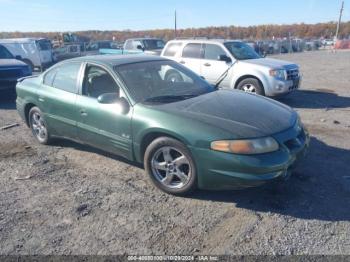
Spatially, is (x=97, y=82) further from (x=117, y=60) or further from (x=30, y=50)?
(x=30, y=50)

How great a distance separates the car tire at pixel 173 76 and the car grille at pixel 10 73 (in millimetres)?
6695

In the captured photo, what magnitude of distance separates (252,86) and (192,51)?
7.26 ft

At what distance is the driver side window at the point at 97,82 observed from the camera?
180 inches

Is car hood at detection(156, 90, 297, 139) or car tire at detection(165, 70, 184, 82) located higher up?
car tire at detection(165, 70, 184, 82)

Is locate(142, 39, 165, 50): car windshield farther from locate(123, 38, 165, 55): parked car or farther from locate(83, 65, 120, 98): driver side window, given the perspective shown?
locate(83, 65, 120, 98): driver side window

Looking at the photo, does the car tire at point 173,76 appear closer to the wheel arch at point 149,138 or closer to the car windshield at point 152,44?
the wheel arch at point 149,138

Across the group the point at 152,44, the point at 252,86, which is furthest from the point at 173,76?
the point at 152,44

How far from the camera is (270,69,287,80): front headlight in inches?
339

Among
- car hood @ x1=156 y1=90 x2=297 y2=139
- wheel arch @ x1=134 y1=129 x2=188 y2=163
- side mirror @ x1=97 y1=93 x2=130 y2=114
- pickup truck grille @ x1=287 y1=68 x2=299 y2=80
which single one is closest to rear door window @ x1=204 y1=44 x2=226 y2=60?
pickup truck grille @ x1=287 y1=68 x2=299 y2=80

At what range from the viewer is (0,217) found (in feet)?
11.9

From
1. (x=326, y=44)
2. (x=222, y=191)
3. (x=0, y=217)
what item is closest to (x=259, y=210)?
(x=222, y=191)

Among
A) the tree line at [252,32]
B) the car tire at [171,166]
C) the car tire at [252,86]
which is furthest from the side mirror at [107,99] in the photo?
the tree line at [252,32]

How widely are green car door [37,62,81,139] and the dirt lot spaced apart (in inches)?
20.2

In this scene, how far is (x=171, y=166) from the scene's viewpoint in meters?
3.87
